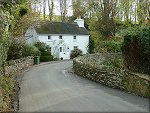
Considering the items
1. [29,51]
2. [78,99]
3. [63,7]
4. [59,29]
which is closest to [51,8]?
[63,7]

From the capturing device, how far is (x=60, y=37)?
5938 cm

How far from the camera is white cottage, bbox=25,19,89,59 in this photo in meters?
56.8

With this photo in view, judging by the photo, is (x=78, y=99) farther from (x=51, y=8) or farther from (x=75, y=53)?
(x=51, y=8)

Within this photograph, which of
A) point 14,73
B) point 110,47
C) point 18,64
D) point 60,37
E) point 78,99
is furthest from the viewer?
point 60,37

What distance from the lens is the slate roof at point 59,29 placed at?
57281 millimetres

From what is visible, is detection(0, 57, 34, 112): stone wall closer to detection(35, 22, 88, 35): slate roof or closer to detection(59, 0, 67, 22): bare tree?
detection(35, 22, 88, 35): slate roof

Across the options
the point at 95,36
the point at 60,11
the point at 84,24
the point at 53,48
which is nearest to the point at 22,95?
the point at 53,48

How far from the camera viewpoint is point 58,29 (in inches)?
2363

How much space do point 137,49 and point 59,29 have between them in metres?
41.0

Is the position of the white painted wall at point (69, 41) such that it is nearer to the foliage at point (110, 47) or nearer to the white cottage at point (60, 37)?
the white cottage at point (60, 37)

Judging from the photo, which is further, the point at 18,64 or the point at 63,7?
the point at 63,7

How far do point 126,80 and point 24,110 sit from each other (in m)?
6.69

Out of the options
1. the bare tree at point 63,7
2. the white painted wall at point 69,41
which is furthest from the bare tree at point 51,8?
the white painted wall at point 69,41

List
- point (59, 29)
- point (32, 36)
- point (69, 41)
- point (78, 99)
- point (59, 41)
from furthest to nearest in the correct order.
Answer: point (69, 41) → point (59, 29) → point (59, 41) → point (32, 36) → point (78, 99)
